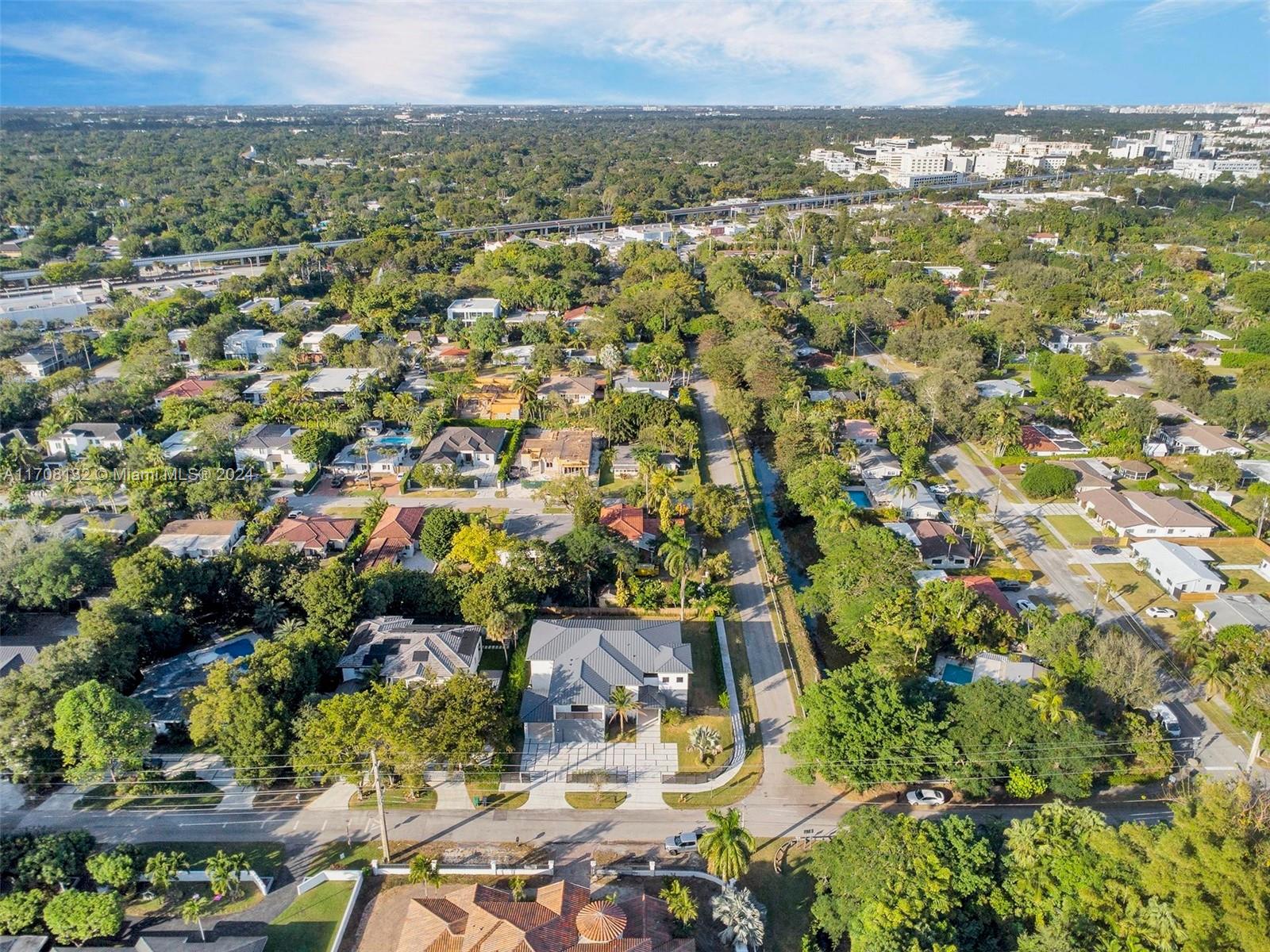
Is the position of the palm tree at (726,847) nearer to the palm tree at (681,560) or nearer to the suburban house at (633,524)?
the palm tree at (681,560)

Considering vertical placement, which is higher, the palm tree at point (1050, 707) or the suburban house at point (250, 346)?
the suburban house at point (250, 346)

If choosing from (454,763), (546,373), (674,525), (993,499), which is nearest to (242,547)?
(454,763)

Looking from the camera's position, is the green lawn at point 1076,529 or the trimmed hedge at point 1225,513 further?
the trimmed hedge at point 1225,513

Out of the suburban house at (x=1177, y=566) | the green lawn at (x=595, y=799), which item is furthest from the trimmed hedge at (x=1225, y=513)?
the green lawn at (x=595, y=799)

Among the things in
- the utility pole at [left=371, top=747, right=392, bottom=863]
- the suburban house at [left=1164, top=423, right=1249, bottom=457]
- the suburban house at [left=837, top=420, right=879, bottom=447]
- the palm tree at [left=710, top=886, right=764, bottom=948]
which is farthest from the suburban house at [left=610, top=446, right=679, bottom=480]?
the suburban house at [left=1164, top=423, right=1249, bottom=457]

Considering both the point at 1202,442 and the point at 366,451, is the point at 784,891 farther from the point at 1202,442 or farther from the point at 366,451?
the point at 1202,442

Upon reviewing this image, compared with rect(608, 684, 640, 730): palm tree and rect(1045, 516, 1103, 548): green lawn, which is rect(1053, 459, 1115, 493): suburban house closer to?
rect(1045, 516, 1103, 548): green lawn
